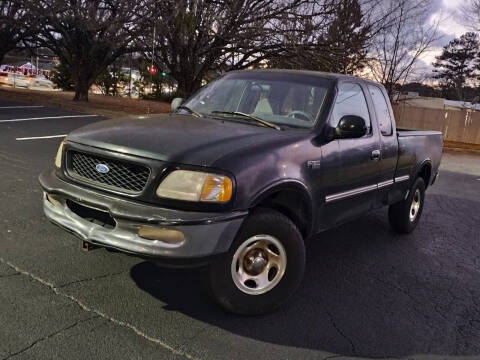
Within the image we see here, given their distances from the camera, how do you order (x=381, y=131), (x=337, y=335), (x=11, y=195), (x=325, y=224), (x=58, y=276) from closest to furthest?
(x=337, y=335)
(x=58, y=276)
(x=325, y=224)
(x=381, y=131)
(x=11, y=195)

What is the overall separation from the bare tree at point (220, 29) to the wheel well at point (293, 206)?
42.1ft

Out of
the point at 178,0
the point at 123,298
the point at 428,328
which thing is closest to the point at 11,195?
the point at 123,298

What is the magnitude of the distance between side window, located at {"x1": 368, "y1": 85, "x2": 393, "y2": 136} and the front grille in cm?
270

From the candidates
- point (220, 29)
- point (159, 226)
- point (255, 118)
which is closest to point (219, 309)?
point (159, 226)

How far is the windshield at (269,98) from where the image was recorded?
4.11 metres

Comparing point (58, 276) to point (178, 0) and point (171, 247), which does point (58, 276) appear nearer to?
point (171, 247)

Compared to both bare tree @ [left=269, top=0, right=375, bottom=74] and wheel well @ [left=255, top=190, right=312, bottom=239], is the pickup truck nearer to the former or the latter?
wheel well @ [left=255, top=190, right=312, bottom=239]

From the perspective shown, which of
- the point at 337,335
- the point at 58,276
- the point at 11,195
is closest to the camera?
the point at 337,335

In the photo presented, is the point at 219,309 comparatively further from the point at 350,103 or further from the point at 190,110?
the point at 350,103

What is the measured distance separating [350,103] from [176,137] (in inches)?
74.5

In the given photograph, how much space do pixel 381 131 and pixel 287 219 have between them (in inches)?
74.1

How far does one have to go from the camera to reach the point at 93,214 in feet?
10.7

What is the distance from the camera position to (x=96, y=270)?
12.7ft

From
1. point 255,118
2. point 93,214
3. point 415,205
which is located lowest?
point 415,205
